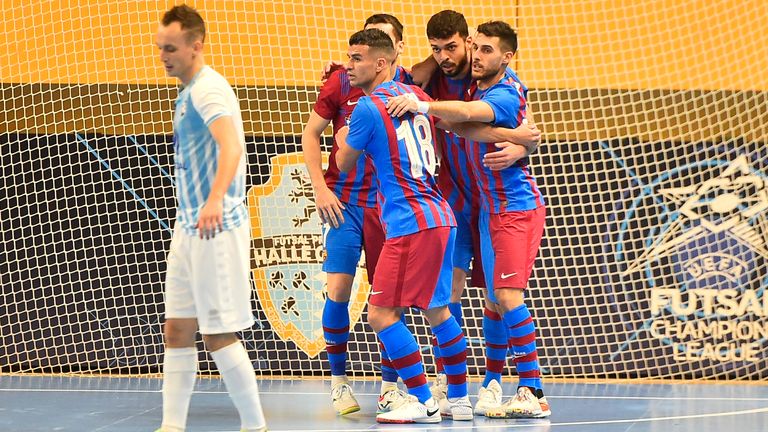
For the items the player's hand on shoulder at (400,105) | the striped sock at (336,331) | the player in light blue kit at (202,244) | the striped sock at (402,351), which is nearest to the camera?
the player in light blue kit at (202,244)

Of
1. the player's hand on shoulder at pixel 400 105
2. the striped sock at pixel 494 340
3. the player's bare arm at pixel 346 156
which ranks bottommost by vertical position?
the striped sock at pixel 494 340

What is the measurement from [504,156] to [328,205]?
0.84 metres

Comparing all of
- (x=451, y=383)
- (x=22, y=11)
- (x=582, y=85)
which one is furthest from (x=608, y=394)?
(x=22, y=11)

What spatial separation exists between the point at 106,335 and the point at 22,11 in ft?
7.51

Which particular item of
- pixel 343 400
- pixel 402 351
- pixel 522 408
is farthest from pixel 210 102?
pixel 522 408

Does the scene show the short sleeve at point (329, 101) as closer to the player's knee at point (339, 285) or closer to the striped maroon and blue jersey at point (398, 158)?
the striped maroon and blue jersey at point (398, 158)

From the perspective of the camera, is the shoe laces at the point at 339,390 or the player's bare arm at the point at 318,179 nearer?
the player's bare arm at the point at 318,179

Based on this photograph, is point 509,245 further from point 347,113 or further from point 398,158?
point 347,113

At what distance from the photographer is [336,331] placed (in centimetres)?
535

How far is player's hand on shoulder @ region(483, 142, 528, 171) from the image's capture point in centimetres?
505

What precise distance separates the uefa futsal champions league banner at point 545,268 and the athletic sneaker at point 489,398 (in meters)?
1.64

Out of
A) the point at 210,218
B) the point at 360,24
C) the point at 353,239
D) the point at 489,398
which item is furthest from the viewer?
the point at 360,24

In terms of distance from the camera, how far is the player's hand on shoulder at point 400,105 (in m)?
4.55

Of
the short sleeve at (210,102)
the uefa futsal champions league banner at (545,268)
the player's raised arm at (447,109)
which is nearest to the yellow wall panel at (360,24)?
the uefa futsal champions league banner at (545,268)
